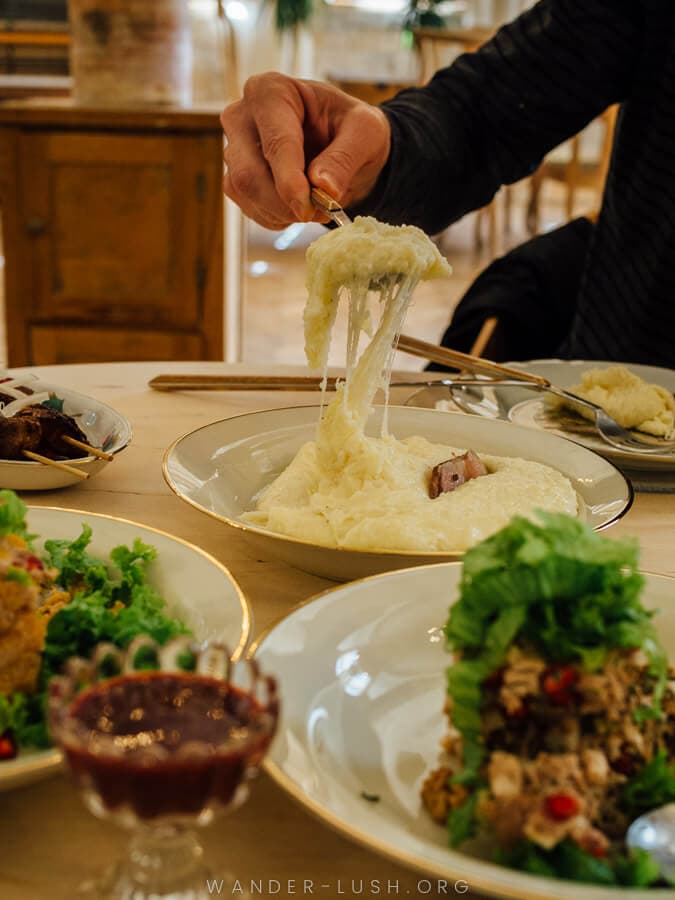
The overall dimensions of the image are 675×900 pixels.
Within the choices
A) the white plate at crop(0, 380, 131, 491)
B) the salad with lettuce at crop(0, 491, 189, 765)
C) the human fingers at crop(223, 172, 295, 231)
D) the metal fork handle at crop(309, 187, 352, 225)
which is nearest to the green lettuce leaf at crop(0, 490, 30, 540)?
the salad with lettuce at crop(0, 491, 189, 765)

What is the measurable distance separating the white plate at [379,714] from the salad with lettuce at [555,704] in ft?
0.08

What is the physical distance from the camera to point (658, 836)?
21.3 inches

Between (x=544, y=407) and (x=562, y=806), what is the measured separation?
3.28ft

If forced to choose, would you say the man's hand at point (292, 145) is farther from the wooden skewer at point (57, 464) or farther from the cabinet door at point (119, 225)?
the cabinet door at point (119, 225)

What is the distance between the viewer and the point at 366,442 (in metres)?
1.05

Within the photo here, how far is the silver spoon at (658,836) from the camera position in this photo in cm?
52

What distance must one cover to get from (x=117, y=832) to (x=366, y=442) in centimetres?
53

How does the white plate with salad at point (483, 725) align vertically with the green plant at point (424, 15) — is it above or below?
below

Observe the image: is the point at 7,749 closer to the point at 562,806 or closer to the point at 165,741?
the point at 165,741

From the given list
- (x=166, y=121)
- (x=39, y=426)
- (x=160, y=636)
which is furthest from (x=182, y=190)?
(x=160, y=636)

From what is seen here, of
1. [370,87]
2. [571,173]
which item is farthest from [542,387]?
[370,87]

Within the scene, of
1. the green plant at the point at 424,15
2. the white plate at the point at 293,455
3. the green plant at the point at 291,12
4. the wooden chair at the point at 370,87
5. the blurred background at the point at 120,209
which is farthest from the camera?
the green plant at the point at 424,15

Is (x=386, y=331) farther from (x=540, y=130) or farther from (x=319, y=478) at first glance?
(x=540, y=130)

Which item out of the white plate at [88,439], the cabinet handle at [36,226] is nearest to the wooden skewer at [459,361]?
the white plate at [88,439]
